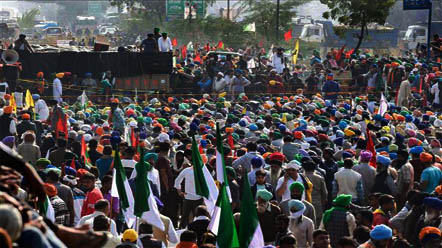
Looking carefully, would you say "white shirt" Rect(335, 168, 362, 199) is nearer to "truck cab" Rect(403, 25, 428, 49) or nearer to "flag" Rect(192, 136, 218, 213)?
"flag" Rect(192, 136, 218, 213)

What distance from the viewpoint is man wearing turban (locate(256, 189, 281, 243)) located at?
9992 millimetres

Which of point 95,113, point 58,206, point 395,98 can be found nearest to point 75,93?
point 95,113

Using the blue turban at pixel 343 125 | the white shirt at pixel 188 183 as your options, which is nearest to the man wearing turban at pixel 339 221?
the white shirt at pixel 188 183

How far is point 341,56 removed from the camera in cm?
3675

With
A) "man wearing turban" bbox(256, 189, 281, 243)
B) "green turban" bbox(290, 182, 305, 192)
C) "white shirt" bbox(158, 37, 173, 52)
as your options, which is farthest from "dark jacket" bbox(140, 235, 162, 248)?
"white shirt" bbox(158, 37, 173, 52)

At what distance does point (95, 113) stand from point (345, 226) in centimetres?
1284

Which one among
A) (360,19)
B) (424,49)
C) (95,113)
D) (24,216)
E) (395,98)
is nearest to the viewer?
(24,216)

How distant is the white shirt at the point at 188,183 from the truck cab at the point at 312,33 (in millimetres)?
47364

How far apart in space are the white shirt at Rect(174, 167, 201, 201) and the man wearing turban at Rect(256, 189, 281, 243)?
2.01 m

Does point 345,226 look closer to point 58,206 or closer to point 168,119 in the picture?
point 58,206

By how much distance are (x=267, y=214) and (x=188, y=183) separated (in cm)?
221

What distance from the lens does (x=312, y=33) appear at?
198 feet

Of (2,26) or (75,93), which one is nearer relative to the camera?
(75,93)

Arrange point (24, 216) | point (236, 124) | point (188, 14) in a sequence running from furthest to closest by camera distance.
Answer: point (188, 14)
point (236, 124)
point (24, 216)
